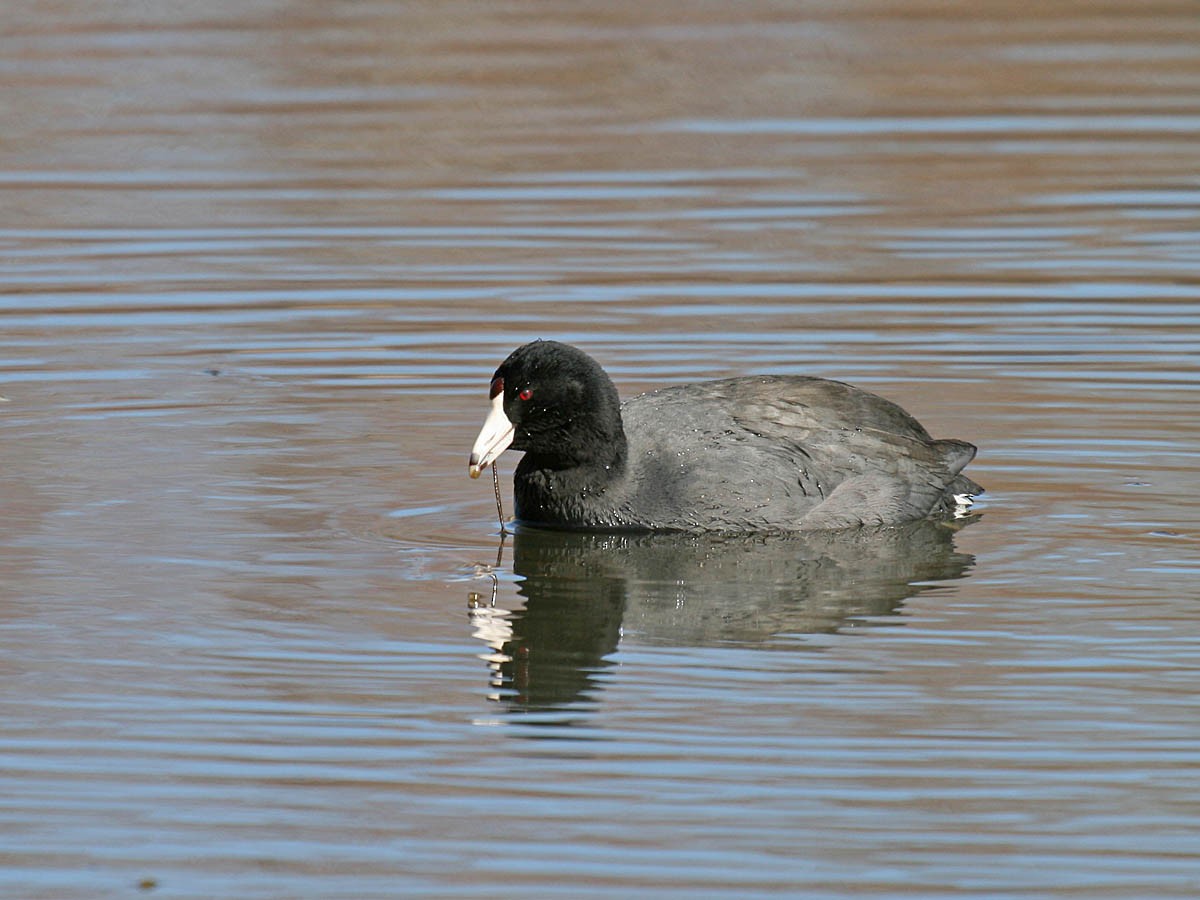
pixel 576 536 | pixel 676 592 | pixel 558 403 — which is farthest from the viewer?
pixel 576 536

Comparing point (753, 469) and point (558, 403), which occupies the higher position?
point (558, 403)

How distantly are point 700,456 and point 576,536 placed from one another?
537 millimetres

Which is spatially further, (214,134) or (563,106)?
(563,106)

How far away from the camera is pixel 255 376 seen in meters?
10.6

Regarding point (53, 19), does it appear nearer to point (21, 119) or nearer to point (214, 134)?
point (21, 119)

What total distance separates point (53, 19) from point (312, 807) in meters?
15.8

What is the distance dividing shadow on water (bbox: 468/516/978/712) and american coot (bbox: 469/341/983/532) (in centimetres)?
9

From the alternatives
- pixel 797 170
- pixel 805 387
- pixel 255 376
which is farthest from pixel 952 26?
pixel 805 387

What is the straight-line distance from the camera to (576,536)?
27.1 feet

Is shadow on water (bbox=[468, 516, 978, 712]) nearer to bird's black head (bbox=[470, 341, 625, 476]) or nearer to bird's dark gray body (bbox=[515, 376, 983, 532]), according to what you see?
bird's dark gray body (bbox=[515, 376, 983, 532])

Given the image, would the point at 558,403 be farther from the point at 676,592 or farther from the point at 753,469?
the point at 676,592

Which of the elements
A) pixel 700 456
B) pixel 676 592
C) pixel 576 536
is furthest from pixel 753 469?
pixel 676 592

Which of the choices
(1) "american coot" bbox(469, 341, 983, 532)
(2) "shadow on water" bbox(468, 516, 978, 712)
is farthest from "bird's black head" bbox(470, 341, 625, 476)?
(2) "shadow on water" bbox(468, 516, 978, 712)

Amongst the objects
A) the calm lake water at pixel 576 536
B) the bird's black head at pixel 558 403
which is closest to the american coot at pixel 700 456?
the bird's black head at pixel 558 403
